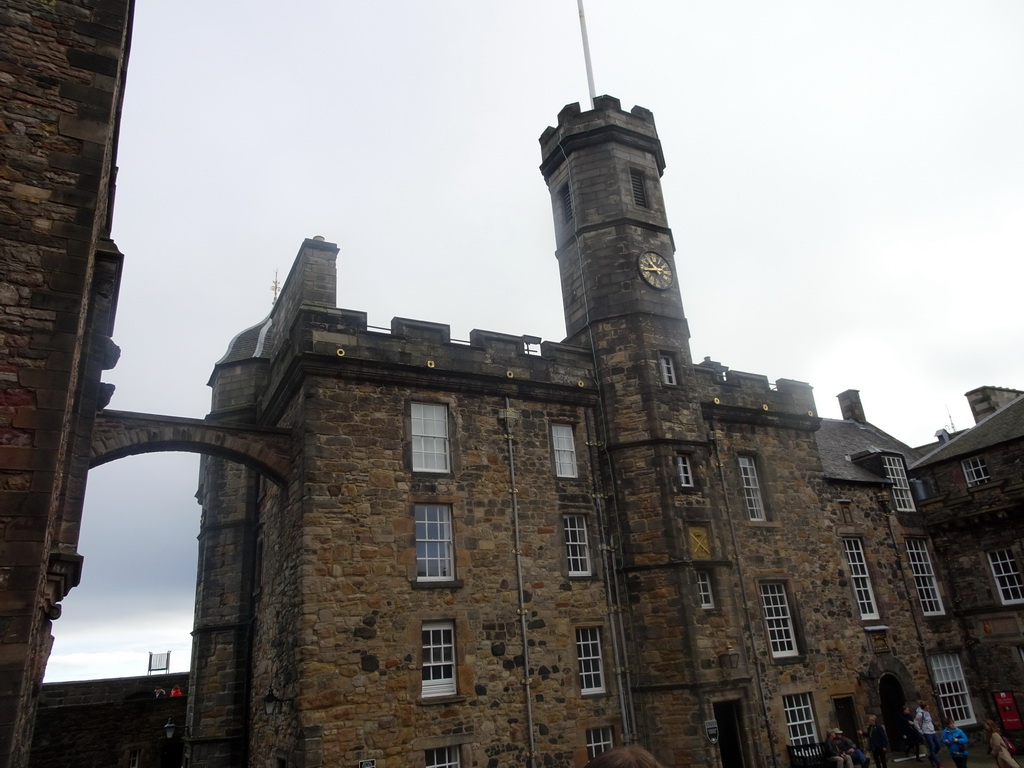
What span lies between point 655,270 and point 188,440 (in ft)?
41.2

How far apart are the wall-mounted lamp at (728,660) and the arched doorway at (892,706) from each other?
6576 mm

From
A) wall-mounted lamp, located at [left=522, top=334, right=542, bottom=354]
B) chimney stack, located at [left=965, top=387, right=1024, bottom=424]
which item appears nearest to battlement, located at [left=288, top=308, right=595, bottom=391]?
wall-mounted lamp, located at [left=522, top=334, right=542, bottom=354]

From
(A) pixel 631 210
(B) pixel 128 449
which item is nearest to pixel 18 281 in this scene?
(B) pixel 128 449

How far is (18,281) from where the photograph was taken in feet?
25.5

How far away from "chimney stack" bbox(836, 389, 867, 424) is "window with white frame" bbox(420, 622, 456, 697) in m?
21.1

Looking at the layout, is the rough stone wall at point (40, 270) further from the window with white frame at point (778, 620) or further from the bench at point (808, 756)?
the window with white frame at point (778, 620)

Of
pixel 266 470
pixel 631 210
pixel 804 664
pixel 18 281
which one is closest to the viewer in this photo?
pixel 18 281

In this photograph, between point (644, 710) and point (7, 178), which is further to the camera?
point (644, 710)

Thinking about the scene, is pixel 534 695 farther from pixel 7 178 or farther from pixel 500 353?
pixel 7 178

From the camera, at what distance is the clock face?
62.9 feet

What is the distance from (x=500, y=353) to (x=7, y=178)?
11055 millimetres

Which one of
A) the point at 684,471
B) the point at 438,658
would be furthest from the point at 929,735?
the point at 438,658

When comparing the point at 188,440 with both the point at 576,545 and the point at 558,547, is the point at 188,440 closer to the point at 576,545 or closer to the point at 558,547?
the point at 558,547

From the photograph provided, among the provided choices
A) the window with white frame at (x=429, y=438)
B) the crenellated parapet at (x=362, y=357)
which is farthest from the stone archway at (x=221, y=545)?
the window with white frame at (x=429, y=438)
